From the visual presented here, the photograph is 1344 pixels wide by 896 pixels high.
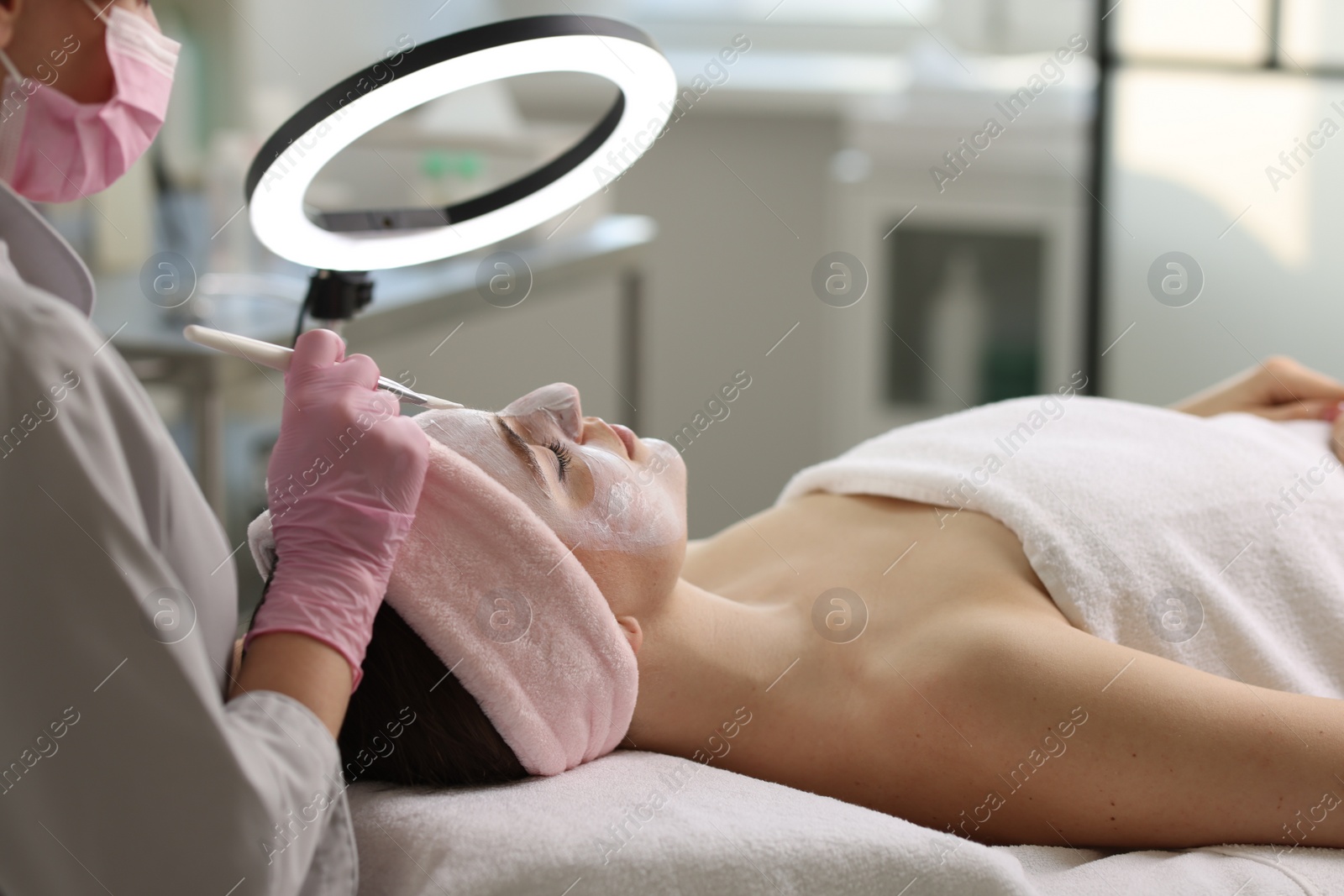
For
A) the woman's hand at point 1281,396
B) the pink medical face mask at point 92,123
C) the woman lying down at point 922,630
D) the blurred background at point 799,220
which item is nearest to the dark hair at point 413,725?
the woman lying down at point 922,630

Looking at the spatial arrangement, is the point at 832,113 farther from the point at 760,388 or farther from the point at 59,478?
the point at 59,478

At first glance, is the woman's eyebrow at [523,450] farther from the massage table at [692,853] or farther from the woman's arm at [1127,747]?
the woman's arm at [1127,747]

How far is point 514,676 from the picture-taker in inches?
32.3

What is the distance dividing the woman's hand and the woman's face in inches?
34.2

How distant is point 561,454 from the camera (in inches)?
36.7

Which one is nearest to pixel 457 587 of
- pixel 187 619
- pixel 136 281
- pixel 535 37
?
pixel 187 619

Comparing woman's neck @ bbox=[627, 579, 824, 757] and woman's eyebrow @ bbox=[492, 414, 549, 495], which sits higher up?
woman's eyebrow @ bbox=[492, 414, 549, 495]

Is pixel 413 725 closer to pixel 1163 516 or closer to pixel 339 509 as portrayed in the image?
pixel 339 509

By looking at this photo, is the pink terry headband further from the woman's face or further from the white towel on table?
the white towel on table

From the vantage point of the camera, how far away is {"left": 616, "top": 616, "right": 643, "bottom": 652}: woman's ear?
3.00ft

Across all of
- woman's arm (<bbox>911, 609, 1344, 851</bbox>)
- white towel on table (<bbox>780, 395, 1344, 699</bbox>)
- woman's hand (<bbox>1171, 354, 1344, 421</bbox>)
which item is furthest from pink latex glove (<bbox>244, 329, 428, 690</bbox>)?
woman's hand (<bbox>1171, 354, 1344, 421</bbox>)

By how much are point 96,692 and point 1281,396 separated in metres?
1.38

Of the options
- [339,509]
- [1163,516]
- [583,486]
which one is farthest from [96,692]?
[1163,516]

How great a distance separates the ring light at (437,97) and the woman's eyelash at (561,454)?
179 mm
